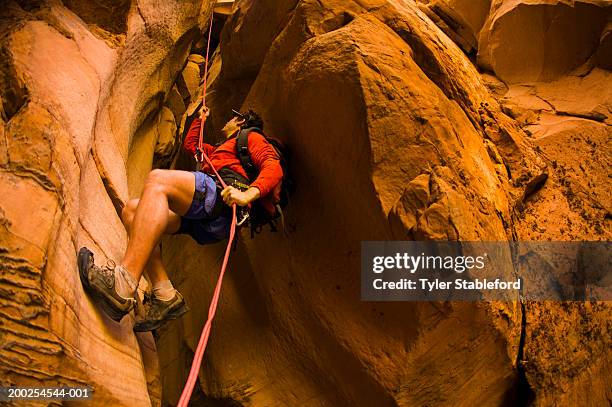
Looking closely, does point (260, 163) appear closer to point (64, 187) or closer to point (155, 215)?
point (155, 215)

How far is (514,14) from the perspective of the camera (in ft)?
16.0

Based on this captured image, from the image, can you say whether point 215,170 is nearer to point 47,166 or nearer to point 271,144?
point 271,144

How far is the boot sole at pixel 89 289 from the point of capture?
7.95 feet

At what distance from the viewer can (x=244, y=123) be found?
Answer: 362 cm

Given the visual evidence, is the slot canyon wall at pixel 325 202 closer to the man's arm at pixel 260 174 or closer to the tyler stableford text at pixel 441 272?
the tyler stableford text at pixel 441 272

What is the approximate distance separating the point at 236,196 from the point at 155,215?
0.49 metres

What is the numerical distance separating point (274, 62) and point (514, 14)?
2647 mm

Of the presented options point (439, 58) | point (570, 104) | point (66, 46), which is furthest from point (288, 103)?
point (570, 104)

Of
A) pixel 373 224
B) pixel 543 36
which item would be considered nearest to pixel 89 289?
pixel 373 224

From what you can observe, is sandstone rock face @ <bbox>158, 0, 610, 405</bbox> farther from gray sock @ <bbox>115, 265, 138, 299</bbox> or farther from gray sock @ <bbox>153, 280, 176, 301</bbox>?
gray sock @ <bbox>115, 265, 138, 299</bbox>

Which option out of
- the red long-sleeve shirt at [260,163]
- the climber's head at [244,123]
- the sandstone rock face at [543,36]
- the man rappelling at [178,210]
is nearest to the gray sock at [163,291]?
the man rappelling at [178,210]

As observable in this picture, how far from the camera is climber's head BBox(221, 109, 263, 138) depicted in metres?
3.55

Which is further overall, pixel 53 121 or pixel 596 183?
pixel 596 183

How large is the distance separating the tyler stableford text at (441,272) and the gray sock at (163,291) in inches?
52.3
